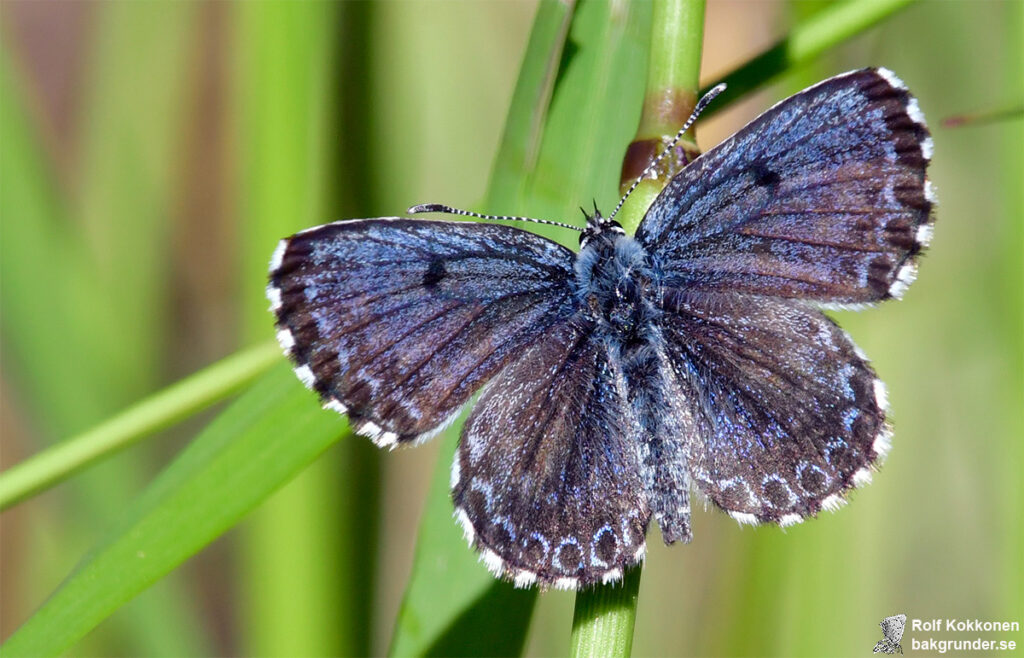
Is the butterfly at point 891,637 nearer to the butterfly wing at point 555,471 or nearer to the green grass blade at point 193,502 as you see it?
the butterfly wing at point 555,471

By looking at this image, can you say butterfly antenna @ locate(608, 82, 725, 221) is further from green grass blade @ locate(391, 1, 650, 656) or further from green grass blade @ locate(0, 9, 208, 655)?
green grass blade @ locate(0, 9, 208, 655)

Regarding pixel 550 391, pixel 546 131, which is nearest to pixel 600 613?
pixel 550 391

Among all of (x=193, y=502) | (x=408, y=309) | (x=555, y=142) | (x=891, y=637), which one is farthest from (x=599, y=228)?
(x=891, y=637)

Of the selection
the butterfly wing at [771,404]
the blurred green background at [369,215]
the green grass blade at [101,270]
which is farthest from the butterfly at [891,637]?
the green grass blade at [101,270]

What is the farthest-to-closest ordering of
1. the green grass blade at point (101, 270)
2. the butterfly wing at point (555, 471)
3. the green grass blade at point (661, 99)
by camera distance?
the green grass blade at point (101, 270) < the butterfly wing at point (555, 471) < the green grass blade at point (661, 99)

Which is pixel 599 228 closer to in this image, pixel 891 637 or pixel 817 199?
pixel 817 199
